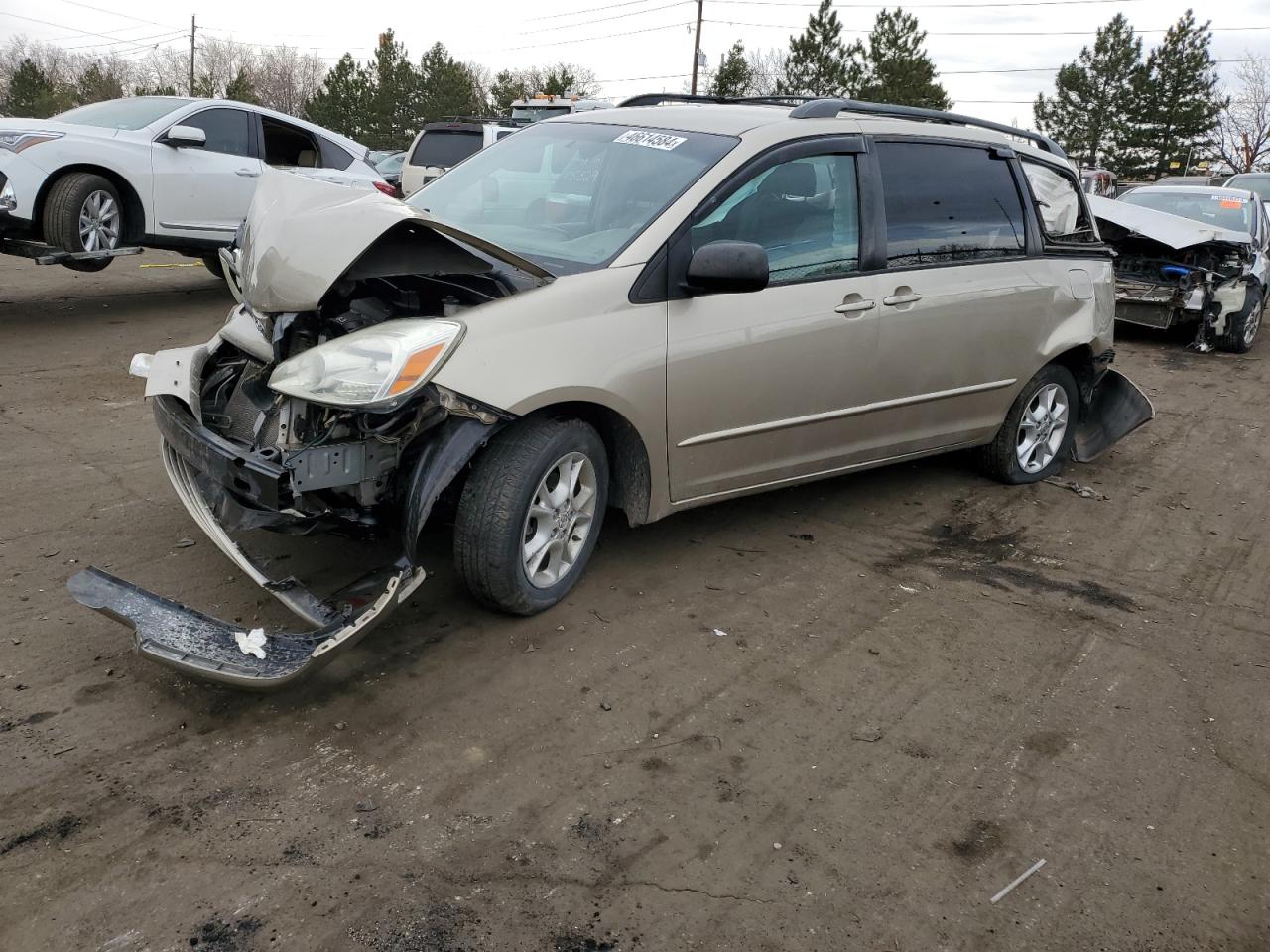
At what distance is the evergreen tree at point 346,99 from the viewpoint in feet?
160

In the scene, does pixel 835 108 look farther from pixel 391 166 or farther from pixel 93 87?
pixel 93 87

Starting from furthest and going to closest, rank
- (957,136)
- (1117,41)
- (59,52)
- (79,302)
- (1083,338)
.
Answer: (59,52), (1117,41), (79,302), (1083,338), (957,136)

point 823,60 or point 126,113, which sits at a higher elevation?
point 823,60

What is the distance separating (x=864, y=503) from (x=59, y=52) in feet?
362

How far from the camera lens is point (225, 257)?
4273 millimetres

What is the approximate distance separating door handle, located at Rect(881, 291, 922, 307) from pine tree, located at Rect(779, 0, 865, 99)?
149 feet

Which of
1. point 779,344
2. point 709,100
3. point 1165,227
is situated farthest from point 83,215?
point 1165,227

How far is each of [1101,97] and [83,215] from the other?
183 feet

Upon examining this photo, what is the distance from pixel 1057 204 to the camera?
5883 mm

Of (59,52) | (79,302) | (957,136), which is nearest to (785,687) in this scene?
(957,136)

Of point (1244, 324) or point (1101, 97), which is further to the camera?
point (1101, 97)

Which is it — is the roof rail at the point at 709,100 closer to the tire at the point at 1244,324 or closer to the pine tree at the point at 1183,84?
the tire at the point at 1244,324

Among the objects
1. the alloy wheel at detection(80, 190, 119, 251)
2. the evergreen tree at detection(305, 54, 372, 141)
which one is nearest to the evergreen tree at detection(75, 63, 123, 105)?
the evergreen tree at detection(305, 54, 372, 141)

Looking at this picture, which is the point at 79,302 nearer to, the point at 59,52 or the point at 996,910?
the point at 996,910
